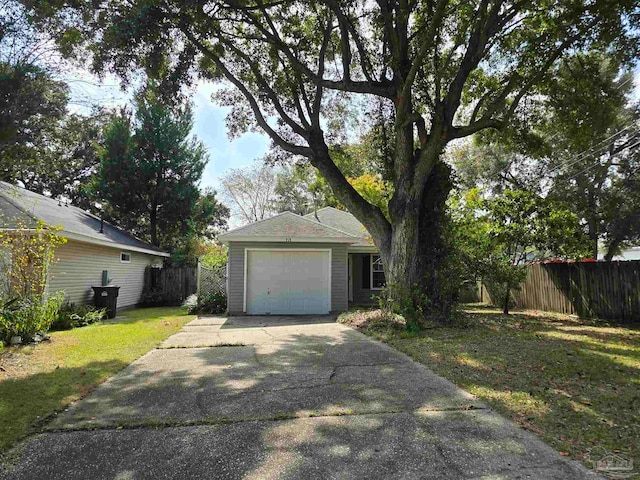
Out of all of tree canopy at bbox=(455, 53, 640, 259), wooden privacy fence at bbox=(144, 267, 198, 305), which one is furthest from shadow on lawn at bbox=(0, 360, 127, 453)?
wooden privacy fence at bbox=(144, 267, 198, 305)

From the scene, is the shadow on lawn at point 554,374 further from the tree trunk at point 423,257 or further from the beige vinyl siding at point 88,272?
the beige vinyl siding at point 88,272

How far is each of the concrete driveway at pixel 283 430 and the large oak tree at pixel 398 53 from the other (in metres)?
4.80

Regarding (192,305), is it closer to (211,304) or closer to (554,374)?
(211,304)

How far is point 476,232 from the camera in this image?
1213 cm

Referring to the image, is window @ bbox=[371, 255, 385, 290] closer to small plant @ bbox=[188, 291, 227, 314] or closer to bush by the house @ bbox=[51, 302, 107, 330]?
small plant @ bbox=[188, 291, 227, 314]

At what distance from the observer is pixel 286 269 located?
503 inches

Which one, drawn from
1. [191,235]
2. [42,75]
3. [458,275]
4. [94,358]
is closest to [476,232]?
[458,275]

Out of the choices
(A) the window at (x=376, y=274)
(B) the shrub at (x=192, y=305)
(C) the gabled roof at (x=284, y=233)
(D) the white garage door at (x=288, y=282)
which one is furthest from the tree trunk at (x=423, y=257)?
(B) the shrub at (x=192, y=305)

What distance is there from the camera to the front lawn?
11.4 ft

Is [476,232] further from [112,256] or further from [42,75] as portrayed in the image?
[112,256]

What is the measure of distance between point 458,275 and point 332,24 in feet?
23.9

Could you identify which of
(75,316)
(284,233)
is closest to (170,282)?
(75,316)

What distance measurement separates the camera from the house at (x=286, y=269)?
12.6 meters

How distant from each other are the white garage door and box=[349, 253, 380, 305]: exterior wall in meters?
3.31
